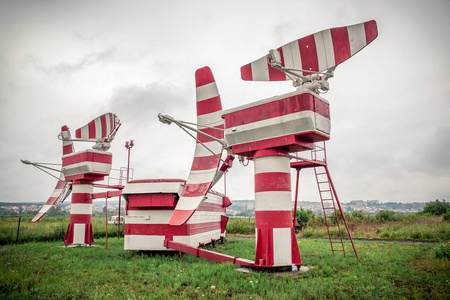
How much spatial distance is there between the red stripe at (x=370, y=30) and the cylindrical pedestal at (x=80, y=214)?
1611cm

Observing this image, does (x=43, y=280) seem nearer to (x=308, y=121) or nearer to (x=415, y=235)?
(x=308, y=121)

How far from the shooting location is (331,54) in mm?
9312

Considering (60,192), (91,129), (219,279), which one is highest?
(91,129)

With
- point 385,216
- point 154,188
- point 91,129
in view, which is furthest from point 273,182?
point 385,216

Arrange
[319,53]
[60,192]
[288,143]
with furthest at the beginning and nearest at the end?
[60,192] → [319,53] → [288,143]

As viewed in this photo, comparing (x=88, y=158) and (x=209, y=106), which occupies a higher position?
(x=209, y=106)

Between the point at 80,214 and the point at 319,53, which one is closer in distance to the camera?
the point at 319,53

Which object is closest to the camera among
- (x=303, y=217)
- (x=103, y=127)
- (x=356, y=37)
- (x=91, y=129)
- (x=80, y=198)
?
(x=356, y=37)

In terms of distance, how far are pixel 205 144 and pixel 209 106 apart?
164cm

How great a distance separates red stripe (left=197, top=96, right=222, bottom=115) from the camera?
1230 centimetres

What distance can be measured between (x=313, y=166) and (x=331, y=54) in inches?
162

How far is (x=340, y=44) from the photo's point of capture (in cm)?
911

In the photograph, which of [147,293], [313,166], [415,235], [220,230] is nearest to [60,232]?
[220,230]

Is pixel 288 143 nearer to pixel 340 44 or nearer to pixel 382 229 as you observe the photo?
pixel 340 44
